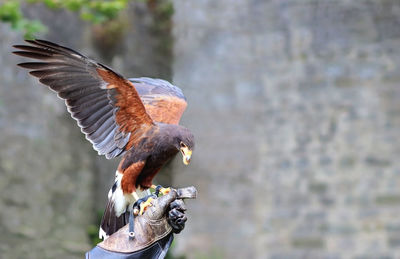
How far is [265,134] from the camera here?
767cm

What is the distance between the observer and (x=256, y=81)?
7711 mm

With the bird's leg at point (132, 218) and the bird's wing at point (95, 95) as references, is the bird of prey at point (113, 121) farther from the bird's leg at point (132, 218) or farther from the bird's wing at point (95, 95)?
the bird's leg at point (132, 218)

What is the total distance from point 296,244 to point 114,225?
409 centimetres

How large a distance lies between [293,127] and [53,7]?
2668 millimetres

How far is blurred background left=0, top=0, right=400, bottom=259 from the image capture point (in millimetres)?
7348

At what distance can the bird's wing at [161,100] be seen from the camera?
421 centimetres

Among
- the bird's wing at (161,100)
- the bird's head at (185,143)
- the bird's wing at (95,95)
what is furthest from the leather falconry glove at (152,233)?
the bird's wing at (161,100)

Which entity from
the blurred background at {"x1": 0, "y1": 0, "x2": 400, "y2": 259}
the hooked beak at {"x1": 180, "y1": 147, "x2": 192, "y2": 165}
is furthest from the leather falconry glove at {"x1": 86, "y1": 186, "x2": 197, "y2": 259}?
the blurred background at {"x1": 0, "y1": 0, "x2": 400, "y2": 259}

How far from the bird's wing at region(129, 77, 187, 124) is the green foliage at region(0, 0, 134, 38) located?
1596 mm

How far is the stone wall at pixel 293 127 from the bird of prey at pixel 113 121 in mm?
3780

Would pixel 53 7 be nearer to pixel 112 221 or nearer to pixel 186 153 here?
pixel 112 221

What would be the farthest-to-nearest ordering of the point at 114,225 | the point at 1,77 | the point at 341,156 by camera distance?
the point at 341,156
the point at 1,77
the point at 114,225

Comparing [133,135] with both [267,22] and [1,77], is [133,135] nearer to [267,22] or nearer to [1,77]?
[1,77]

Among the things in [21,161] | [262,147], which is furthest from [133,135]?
[262,147]
